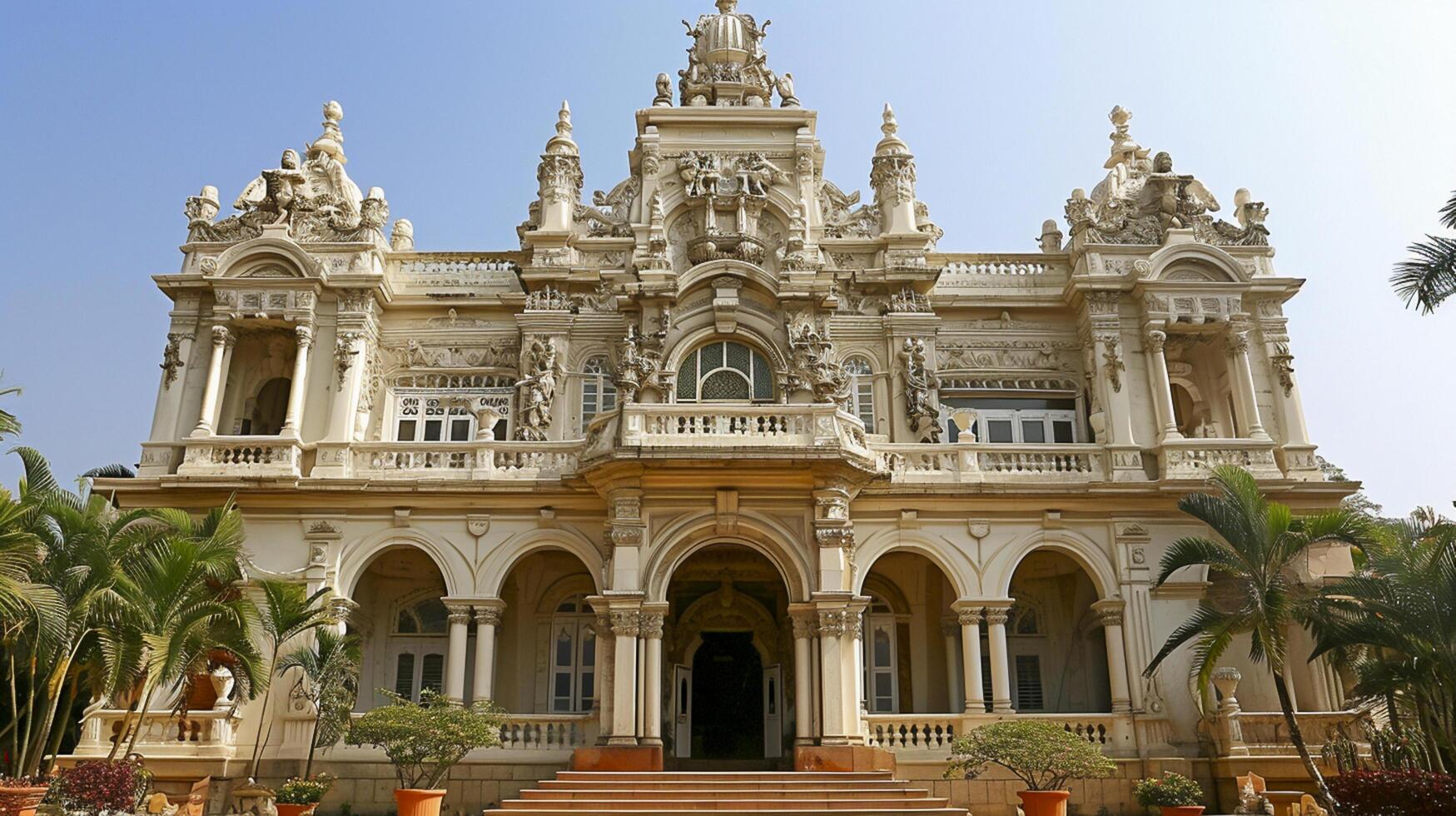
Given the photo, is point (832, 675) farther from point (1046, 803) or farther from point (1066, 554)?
point (1066, 554)

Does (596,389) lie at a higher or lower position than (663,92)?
lower

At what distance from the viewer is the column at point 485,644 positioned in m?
20.1

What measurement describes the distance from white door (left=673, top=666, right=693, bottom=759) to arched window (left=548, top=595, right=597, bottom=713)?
5.45ft

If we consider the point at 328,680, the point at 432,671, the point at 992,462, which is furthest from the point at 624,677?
the point at 992,462

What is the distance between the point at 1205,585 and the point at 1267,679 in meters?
2.00

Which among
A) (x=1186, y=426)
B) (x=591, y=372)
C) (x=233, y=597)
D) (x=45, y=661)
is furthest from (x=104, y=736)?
(x=1186, y=426)

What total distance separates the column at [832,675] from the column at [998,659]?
9.48 ft

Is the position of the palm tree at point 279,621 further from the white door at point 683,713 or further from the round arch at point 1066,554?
the round arch at point 1066,554

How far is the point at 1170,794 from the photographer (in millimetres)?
16453

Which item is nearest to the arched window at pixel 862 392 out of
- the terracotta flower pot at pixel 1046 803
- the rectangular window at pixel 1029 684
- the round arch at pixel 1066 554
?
the round arch at pixel 1066 554

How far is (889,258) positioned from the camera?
24375 millimetres

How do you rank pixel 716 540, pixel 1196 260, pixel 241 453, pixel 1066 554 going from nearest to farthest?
1. pixel 716 540
2. pixel 1066 554
3. pixel 241 453
4. pixel 1196 260

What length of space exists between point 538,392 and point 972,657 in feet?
33.6

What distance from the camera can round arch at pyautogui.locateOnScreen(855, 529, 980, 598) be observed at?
20953 millimetres
